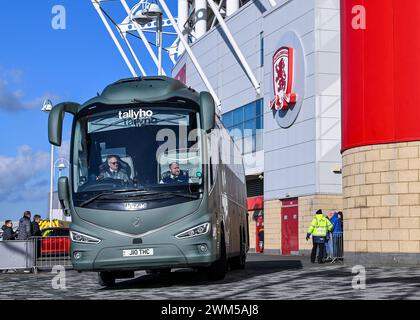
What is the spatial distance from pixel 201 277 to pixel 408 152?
23.9ft

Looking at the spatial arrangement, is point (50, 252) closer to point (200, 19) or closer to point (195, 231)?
point (195, 231)

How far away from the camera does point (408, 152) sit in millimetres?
21828

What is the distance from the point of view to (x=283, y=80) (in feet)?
122

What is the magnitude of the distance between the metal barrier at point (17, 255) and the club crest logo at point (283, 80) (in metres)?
16.4

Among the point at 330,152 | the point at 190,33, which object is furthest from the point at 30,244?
the point at 190,33

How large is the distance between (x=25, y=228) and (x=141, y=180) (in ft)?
37.6

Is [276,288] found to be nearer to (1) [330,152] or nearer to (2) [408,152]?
(2) [408,152]

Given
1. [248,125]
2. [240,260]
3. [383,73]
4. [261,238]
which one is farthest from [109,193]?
[248,125]

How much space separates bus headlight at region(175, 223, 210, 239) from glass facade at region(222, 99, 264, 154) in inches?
1104

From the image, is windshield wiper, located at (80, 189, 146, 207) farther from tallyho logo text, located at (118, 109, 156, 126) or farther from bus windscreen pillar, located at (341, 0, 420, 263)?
bus windscreen pillar, located at (341, 0, 420, 263)

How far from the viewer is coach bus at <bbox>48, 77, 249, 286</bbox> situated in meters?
14.1

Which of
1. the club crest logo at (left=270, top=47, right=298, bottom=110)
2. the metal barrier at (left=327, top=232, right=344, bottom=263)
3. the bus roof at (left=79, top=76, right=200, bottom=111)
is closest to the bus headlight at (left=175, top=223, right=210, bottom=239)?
the bus roof at (left=79, top=76, right=200, bottom=111)

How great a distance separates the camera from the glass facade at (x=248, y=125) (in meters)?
42.6

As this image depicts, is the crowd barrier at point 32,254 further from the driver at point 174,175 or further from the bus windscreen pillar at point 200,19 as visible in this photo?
the bus windscreen pillar at point 200,19
